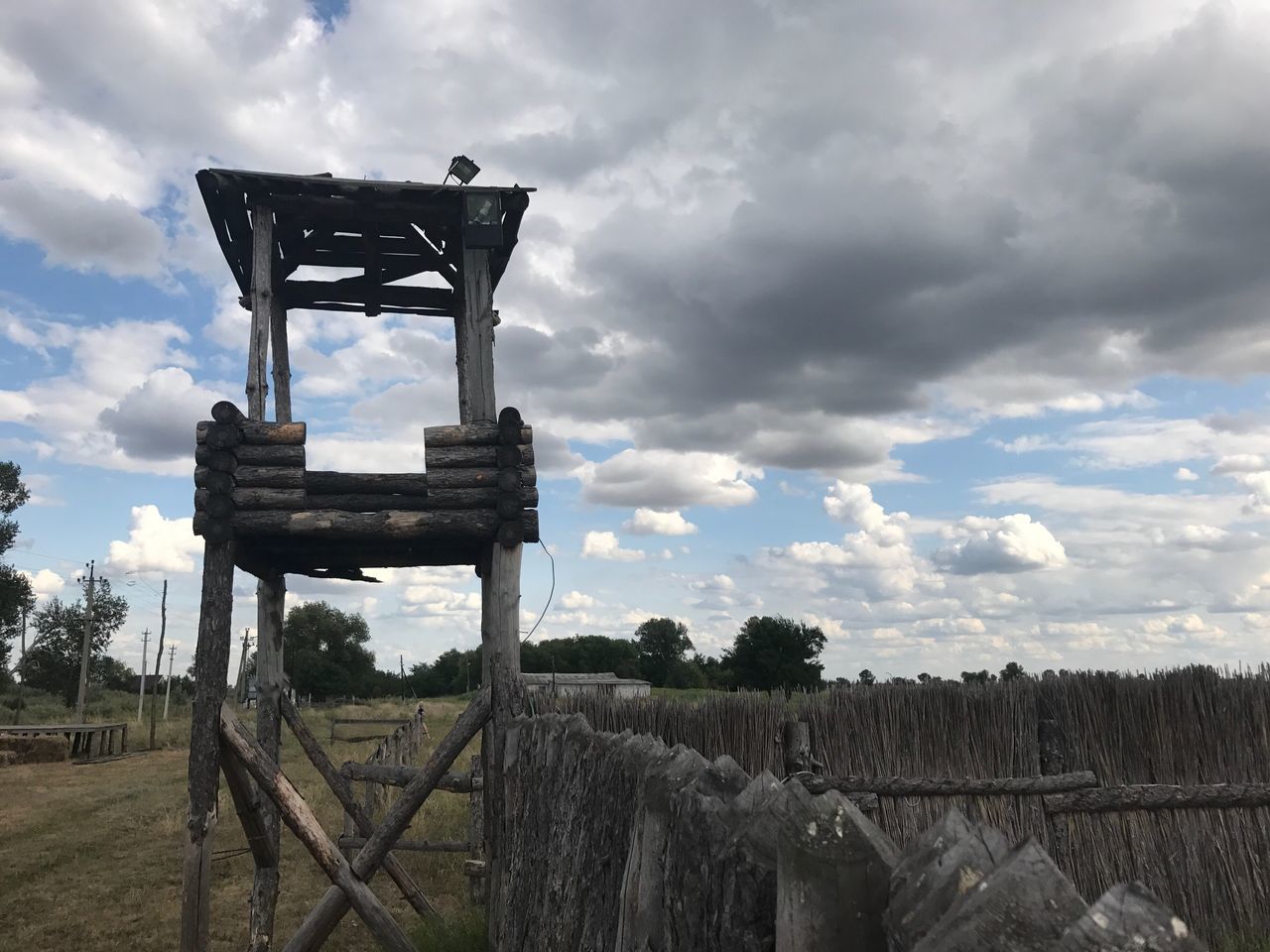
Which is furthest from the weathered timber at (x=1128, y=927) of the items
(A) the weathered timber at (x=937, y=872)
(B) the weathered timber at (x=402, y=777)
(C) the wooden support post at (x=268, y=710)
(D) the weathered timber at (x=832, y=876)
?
(B) the weathered timber at (x=402, y=777)

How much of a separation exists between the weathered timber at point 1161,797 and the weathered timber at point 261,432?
7.34 meters

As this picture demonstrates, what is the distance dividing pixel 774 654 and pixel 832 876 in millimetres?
38437

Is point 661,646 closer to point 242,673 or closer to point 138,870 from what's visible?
point 242,673

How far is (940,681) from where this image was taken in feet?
28.7

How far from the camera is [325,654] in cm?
7031

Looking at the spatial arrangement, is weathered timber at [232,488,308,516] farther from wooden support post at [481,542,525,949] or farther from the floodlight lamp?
the floodlight lamp

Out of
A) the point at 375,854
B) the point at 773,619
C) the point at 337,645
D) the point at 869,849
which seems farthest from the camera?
the point at 337,645

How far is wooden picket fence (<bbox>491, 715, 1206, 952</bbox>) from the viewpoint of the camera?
1170 millimetres

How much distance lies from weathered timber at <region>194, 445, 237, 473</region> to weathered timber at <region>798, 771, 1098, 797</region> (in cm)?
574

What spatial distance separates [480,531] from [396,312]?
3.58 meters

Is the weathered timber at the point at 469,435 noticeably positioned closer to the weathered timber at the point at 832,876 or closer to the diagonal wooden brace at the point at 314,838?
the diagonal wooden brace at the point at 314,838

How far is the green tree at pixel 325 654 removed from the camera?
6844cm

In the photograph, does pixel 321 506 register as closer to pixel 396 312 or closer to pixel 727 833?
pixel 396 312

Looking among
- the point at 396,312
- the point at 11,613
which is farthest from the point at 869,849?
the point at 11,613
